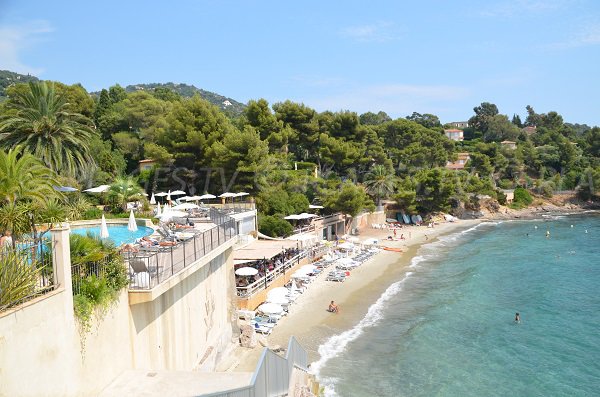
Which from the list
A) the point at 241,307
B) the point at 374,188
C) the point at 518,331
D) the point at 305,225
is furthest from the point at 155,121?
the point at 518,331

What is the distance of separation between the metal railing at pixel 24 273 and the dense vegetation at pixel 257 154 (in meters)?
8.35

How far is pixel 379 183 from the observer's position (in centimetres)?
5562

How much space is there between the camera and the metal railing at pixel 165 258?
10555mm

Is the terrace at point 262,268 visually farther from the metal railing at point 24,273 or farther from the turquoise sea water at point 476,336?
the metal railing at point 24,273

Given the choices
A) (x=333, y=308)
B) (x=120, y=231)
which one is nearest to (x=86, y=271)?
(x=120, y=231)

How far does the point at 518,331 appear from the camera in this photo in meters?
23.4

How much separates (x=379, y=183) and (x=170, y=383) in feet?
157

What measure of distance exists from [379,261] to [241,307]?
18450 millimetres

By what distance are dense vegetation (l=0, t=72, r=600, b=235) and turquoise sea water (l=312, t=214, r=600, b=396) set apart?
12177mm

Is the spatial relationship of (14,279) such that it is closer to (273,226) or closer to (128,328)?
(128,328)

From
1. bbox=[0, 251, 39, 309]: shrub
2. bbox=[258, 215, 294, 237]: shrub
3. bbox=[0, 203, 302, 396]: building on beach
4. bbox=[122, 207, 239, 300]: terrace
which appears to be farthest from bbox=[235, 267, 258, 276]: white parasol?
bbox=[0, 251, 39, 309]: shrub

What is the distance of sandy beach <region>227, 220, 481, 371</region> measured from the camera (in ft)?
65.4

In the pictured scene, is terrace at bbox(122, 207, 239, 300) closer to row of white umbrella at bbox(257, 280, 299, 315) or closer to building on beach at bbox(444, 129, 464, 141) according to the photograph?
row of white umbrella at bbox(257, 280, 299, 315)

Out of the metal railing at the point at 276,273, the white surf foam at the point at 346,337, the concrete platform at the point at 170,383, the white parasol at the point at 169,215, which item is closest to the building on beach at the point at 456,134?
the white surf foam at the point at 346,337
